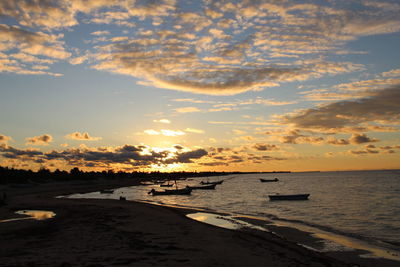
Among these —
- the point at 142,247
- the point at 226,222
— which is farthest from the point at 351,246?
the point at 142,247

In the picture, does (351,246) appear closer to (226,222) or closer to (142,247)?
(226,222)

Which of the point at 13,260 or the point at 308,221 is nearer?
the point at 13,260

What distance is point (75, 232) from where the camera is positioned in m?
20.6

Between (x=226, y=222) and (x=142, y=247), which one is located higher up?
(x=142, y=247)

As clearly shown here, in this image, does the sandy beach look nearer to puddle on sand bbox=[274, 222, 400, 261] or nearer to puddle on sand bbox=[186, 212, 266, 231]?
puddle on sand bbox=[274, 222, 400, 261]

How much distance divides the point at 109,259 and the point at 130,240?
4.58 metres

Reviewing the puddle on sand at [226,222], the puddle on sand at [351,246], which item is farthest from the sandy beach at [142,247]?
the puddle on sand at [226,222]

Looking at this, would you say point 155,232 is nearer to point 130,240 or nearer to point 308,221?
point 130,240

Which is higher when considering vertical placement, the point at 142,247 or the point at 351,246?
the point at 142,247

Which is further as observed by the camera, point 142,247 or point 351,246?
point 351,246

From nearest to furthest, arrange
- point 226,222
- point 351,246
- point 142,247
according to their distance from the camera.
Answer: point 142,247 → point 351,246 → point 226,222

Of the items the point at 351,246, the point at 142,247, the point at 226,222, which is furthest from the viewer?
the point at 226,222

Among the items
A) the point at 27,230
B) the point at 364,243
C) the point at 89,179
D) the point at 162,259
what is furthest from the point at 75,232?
the point at 89,179

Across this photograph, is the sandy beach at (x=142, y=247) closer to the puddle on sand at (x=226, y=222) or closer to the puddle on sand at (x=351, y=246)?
the puddle on sand at (x=351, y=246)
